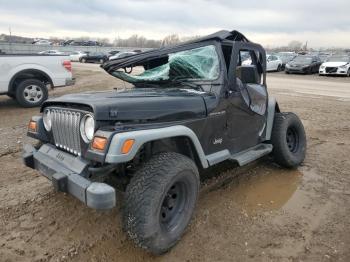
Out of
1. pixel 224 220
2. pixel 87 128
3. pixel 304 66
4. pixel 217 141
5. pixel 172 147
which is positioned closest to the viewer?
pixel 87 128

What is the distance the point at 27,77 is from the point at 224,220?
306 inches

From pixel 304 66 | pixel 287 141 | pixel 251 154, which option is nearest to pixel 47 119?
pixel 251 154

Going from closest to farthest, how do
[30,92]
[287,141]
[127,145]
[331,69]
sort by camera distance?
1. [127,145]
2. [287,141]
3. [30,92]
4. [331,69]

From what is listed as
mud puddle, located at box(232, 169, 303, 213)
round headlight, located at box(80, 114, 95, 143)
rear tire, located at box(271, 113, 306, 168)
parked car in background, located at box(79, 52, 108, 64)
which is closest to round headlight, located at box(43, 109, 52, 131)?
round headlight, located at box(80, 114, 95, 143)

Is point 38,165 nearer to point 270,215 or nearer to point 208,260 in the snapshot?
point 208,260

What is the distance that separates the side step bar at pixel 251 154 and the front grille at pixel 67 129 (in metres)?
1.88

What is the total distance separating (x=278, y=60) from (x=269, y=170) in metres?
25.2

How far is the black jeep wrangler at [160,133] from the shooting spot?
2.95m

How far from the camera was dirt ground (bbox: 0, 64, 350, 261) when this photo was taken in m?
3.22

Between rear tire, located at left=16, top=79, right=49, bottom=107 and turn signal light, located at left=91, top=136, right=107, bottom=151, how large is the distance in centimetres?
731

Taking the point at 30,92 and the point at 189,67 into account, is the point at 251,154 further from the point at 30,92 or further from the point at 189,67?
the point at 30,92

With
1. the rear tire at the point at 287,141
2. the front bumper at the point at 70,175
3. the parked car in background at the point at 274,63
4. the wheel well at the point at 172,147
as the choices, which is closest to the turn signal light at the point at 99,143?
the front bumper at the point at 70,175

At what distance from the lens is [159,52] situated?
4.66 metres

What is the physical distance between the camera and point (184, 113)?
3.52 meters
